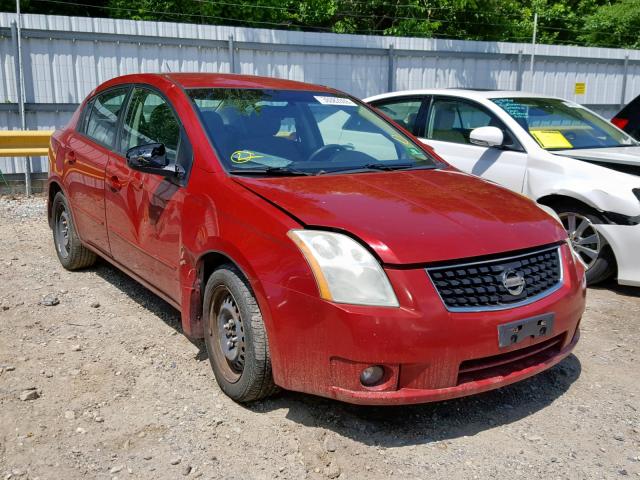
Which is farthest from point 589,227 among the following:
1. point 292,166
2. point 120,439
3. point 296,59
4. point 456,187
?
point 296,59

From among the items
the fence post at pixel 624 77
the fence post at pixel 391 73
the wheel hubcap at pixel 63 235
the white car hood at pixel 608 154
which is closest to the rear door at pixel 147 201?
the wheel hubcap at pixel 63 235

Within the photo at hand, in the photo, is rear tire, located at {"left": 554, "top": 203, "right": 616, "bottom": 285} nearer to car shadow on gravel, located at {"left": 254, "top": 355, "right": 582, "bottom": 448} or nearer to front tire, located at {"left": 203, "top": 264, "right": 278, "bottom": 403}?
car shadow on gravel, located at {"left": 254, "top": 355, "right": 582, "bottom": 448}

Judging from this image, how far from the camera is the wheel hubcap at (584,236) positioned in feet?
17.6

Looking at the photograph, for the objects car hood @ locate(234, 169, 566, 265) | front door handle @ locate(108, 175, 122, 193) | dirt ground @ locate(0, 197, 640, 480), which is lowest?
dirt ground @ locate(0, 197, 640, 480)

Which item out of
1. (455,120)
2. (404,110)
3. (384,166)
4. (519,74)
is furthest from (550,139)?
(519,74)

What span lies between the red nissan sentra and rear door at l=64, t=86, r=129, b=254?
0.37 feet

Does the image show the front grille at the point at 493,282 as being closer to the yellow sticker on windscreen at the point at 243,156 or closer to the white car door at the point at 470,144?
the yellow sticker on windscreen at the point at 243,156

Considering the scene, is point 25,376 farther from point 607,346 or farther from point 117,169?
point 607,346

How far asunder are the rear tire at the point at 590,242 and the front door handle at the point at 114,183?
3.47 metres

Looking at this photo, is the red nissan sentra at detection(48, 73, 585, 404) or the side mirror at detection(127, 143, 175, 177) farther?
the side mirror at detection(127, 143, 175, 177)

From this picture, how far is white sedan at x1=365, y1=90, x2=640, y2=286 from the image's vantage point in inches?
205

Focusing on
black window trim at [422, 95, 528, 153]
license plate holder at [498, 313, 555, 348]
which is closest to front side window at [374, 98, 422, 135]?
black window trim at [422, 95, 528, 153]

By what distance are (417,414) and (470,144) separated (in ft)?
11.9

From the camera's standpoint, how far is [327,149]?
4113mm
